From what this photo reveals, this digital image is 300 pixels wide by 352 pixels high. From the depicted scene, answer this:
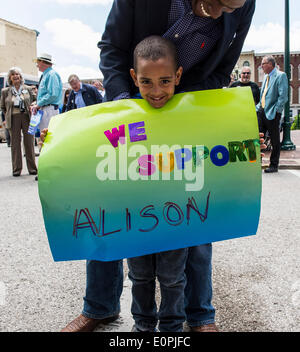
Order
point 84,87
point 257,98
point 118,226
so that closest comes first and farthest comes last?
point 118,226 → point 84,87 → point 257,98

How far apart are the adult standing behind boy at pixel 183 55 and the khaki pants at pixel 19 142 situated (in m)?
5.43

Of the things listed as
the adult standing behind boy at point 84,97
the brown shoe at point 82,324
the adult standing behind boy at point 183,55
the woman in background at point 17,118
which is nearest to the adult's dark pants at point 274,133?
the adult standing behind boy at point 84,97

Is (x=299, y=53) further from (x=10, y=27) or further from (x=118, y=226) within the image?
(x=118, y=226)

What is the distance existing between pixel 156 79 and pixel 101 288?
1.05 m

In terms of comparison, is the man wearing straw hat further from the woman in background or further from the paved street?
the paved street

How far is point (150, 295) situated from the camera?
1.68 metres

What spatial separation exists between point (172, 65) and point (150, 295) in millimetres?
989

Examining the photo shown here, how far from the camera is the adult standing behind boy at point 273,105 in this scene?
6891 millimetres

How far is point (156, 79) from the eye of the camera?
1.47 m

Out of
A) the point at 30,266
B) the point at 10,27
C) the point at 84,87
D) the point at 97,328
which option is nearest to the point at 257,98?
the point at 84,87

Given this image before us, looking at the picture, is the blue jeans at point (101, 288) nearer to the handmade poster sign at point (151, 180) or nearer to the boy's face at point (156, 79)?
the handmade poster sign at point (151, 180)

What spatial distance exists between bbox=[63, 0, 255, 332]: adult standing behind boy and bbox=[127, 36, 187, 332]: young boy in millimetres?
108

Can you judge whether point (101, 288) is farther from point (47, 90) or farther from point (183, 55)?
point (47, 90)
